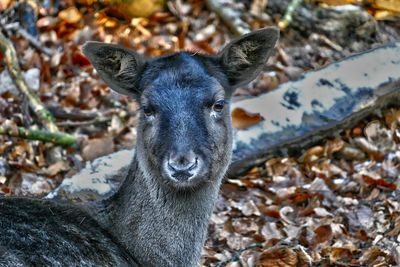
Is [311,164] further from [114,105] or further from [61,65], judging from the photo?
[61,65]

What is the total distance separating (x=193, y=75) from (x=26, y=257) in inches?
69.1

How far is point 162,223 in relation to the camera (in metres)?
6.10

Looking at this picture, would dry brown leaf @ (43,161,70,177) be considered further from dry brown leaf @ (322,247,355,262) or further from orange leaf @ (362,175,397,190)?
orange leaf @ (362,175,397,190)

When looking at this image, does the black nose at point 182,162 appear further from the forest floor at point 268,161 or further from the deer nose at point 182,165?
the forest floor at point 268,161

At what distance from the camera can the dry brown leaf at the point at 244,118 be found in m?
9.30

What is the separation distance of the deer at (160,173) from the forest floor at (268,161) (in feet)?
2.39

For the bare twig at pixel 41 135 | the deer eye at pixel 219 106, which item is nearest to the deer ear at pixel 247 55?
the deer eye at pixel 219 106

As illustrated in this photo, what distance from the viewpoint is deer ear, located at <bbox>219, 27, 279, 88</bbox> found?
627cm

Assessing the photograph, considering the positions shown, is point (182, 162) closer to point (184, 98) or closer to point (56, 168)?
point (184, 98)

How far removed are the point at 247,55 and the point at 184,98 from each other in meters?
0.76

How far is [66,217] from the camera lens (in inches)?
239

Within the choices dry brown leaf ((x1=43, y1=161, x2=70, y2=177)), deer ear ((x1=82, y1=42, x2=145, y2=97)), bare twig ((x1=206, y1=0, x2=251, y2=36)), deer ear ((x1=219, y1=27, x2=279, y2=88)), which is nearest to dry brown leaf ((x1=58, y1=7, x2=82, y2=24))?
bare twig ((x1=206, y1=0, x2=251, y2=36))

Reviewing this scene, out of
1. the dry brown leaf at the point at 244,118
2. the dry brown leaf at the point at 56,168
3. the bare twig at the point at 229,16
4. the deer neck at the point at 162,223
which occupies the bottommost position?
the dry brown leaf at the point at 56,168

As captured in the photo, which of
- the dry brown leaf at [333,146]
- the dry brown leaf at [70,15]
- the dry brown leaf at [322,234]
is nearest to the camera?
the dry brown leaf at [322,234]
